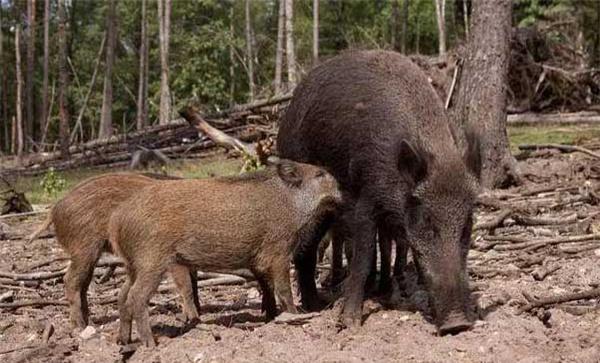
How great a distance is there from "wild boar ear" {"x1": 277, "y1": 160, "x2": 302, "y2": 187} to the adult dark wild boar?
241mm

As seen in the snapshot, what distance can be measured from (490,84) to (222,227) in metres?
5.92

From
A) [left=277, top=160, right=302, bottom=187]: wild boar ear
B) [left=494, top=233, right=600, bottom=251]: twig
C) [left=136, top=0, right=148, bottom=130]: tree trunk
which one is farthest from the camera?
[left=136, top=0, right=148, bottom=130]: tree trunk

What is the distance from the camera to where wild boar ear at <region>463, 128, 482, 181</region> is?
15.6 ft

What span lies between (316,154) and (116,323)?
1.65 metres

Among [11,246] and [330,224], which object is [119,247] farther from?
[11,246]

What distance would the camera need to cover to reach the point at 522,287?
5391 millimetres

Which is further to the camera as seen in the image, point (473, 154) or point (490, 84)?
point (490, 84)

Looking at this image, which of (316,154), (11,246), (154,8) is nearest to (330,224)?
(316,154)

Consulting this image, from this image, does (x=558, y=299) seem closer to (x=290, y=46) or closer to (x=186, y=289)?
(x=186, y=289)

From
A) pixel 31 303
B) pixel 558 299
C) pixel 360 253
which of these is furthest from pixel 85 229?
pixel 558 299

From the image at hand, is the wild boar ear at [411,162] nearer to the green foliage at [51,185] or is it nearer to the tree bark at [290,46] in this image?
the green foliage at [51,185]

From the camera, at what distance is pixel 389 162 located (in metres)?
4.88

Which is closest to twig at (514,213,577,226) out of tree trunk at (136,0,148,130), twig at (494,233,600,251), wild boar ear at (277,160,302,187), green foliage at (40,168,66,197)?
twig at (494,233,600,251)

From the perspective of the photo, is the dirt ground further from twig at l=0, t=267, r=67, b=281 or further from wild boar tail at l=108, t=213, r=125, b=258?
wild boar tail at l=108, t=213, r=125, b=258
